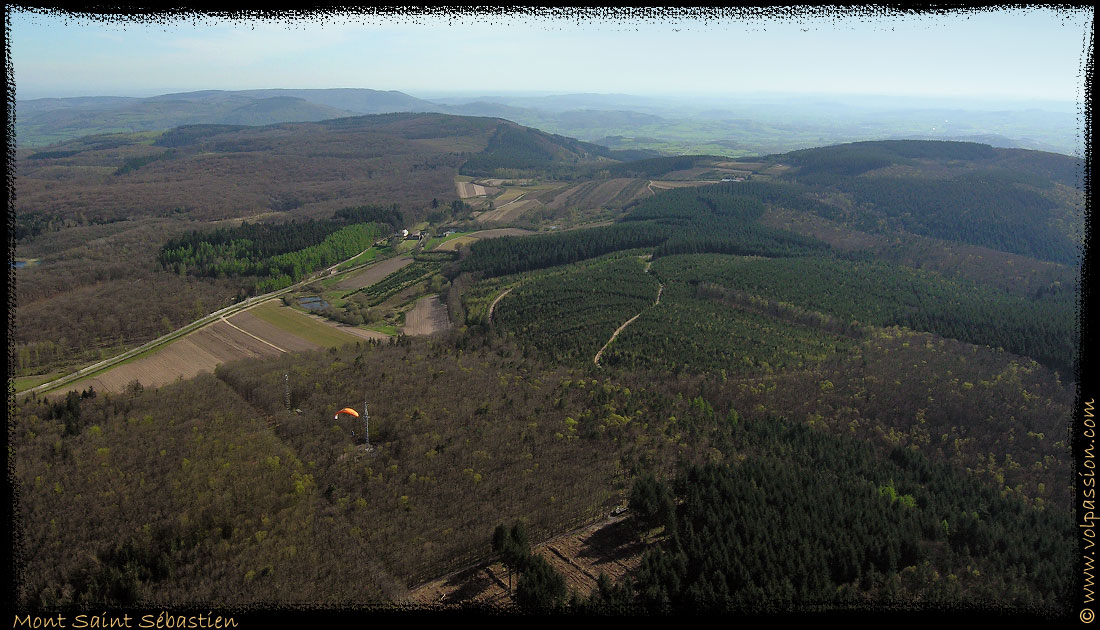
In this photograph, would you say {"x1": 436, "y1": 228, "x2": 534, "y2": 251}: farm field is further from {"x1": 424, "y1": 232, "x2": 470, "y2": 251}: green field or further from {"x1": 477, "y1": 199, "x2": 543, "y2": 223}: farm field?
{"x1": 477, "y1": 199, "x2": 543, "y2": 223}: farm field

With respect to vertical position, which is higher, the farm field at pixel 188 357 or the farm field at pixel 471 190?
the farm field at pixel 471 190

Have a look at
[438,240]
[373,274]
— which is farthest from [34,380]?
[438,240]

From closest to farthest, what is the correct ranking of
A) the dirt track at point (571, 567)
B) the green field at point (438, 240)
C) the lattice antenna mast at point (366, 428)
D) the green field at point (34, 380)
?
the dirt track at point (571, 567)
the lattice antenna mast at point (366, 428)
the green field at point (34, 380)
the green field at point (438, 240)

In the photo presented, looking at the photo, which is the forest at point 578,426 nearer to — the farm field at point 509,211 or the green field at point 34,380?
the green field at point 34,380

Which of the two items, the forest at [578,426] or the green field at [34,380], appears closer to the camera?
the forest at [578,426]

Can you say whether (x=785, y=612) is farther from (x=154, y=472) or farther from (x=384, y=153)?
(x=384, y=153)

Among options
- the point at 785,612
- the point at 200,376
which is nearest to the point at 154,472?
the point at 200,376

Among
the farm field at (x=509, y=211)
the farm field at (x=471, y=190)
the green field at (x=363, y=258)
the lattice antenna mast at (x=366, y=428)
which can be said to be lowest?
the lattice antenna mast at (x=366, y=428)

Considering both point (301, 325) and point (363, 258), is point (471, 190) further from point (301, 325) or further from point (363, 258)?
point (301, 325)

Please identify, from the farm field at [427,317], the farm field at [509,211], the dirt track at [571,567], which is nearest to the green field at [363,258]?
the farm field at [427,317]
